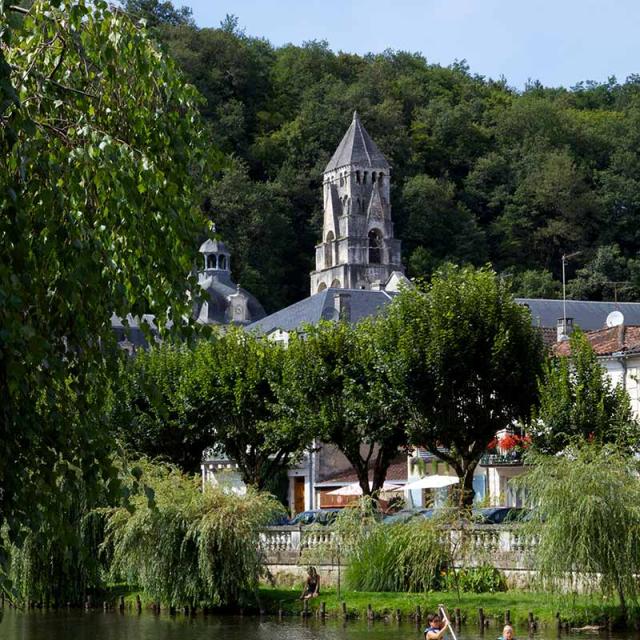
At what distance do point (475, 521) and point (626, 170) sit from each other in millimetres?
113121

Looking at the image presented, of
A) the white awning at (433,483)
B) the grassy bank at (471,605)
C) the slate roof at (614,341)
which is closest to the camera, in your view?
the grassy bank at (471,605)

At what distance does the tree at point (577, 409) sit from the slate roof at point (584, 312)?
49.6 m

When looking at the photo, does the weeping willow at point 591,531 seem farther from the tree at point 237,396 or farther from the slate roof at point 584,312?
the slate roof at point 584,312

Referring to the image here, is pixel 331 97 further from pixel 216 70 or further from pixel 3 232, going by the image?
pixel 3 232

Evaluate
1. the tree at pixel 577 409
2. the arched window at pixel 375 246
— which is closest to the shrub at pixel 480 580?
the tree at pixel 577 409

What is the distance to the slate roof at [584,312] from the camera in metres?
99.1

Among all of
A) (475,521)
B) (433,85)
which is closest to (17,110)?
(475,521)

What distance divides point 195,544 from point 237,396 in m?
16.1

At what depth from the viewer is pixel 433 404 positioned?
4981 centimetres

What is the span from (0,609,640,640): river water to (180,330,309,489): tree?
15.9 m

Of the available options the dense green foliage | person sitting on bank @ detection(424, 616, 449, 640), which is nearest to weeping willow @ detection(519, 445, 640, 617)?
person sitting on bank @ detection(424, 616, 449, 640)

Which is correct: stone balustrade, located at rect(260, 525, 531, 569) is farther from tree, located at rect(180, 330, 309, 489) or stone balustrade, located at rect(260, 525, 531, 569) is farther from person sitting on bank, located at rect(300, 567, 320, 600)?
tree, located at rect(180, 330, 309, 489)

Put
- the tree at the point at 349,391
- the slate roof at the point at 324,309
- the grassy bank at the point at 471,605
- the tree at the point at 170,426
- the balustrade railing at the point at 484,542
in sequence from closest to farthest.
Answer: the grassy bank at the point at 471,605, the balustrade railing at the point at 484,542, the tree at the point at 349,391, the tree at the point at 170,426, the slate roof at the point at 324,309

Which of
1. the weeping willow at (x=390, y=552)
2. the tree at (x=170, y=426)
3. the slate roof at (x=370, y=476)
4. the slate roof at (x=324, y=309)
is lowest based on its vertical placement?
the weeping willow at (x=390, y=552)
